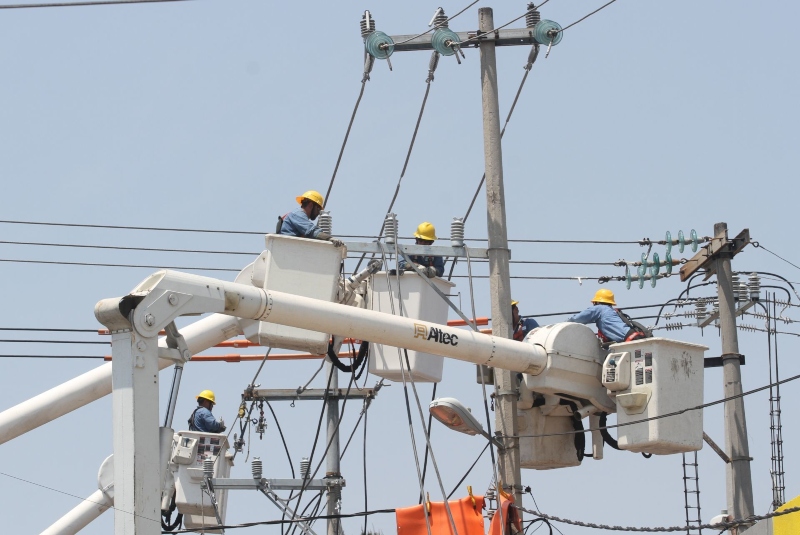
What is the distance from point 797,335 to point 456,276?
738 cm

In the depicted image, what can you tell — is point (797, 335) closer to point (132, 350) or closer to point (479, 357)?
point (479, 357)

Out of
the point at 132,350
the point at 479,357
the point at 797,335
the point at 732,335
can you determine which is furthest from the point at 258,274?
the point at 797,335

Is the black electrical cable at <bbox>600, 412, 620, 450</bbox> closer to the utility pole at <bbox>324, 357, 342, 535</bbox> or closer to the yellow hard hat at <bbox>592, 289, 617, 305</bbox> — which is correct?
the yellow hard hat at <bbox>592, 289, 617, 305</bbox>

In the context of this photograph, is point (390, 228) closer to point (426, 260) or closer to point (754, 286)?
point (426, 260)

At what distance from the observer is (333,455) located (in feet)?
67.4

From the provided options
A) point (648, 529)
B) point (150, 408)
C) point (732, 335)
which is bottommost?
point (648, 529)

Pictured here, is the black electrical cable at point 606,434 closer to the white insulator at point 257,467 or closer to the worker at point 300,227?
the worker at point 300,227

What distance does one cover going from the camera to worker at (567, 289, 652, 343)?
15.6m

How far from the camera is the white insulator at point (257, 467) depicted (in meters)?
20.5

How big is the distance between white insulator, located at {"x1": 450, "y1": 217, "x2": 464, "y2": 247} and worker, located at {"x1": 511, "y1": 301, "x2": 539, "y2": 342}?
125 centimetres

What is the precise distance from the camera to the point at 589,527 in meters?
14.2

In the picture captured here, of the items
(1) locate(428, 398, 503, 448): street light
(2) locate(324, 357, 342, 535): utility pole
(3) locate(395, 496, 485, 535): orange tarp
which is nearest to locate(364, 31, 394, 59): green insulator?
(1) locate(428, 398, 503, 448): street light

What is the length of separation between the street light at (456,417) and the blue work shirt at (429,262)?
1.54m

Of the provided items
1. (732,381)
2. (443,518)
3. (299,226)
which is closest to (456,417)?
(443,518)
